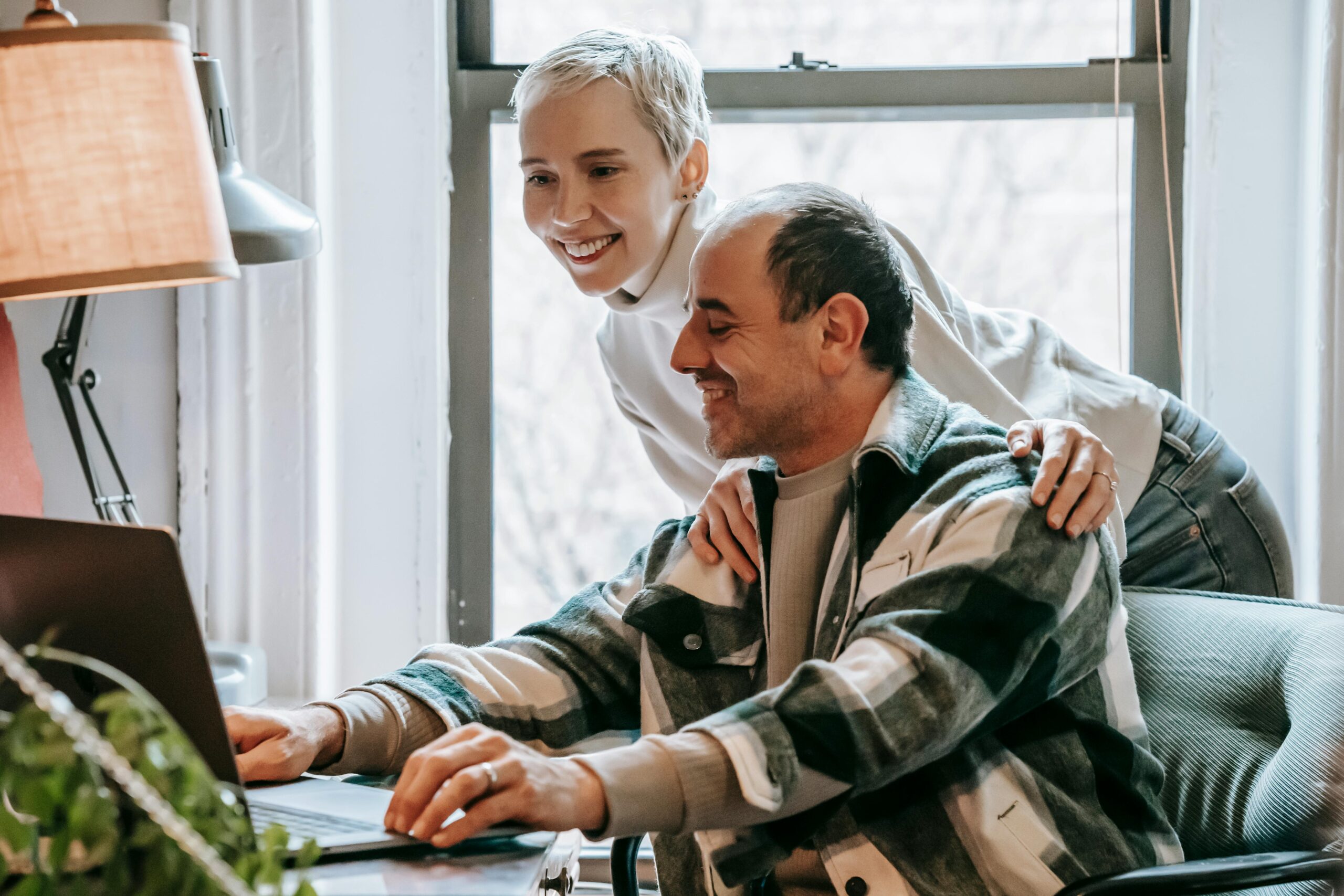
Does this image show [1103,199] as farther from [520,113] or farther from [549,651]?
[549,651]

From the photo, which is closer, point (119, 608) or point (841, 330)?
point (119, 608)

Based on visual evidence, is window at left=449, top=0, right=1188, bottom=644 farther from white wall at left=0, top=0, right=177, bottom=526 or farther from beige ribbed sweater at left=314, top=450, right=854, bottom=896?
beige ribbed sweater at left=314, top=450, right=854, bottom=896

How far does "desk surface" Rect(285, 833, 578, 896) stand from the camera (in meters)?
0.87

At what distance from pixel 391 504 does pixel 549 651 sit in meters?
1.06

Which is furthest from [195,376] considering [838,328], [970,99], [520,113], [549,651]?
[970,99]

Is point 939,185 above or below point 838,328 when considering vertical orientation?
above

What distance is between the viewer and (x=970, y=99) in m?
2.31

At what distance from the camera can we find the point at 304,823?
1.03 meters

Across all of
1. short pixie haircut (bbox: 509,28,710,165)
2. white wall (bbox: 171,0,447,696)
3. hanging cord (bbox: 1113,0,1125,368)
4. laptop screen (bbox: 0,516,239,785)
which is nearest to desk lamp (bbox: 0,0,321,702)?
laptop screen (bbox: 0,516,239,785)

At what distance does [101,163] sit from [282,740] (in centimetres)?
60

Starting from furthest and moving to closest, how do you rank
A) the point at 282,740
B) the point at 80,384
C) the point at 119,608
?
1. the point at 80,384
2. the point at 282,740
3. the point at 119,608

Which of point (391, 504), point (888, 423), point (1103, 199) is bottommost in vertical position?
point (391, 504)

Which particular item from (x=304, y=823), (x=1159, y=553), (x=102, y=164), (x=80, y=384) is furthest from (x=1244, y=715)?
(x=80, y=384)

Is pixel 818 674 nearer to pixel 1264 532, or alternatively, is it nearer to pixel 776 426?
pixel 776 426
